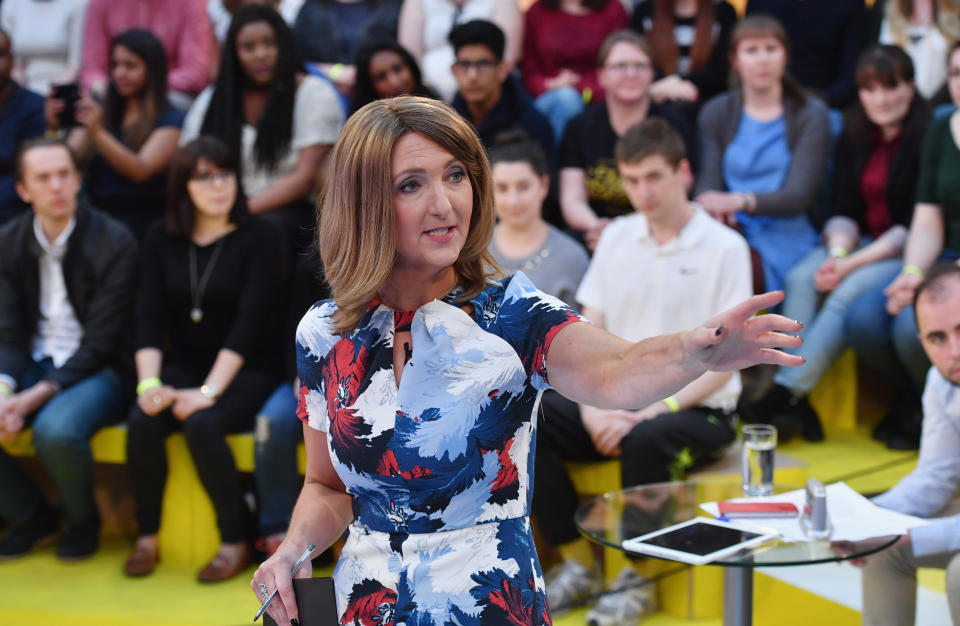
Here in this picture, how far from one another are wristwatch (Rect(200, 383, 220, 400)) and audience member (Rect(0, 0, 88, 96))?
2077 mm

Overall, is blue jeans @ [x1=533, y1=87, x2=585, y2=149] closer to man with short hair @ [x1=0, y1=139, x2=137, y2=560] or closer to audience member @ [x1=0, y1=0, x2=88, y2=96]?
man with short hair @ [x1=0, y1=139, x2=137, y2=560]

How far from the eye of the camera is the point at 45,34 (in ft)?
15.8

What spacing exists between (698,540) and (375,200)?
1.08 meters

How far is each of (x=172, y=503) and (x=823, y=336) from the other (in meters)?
2.14

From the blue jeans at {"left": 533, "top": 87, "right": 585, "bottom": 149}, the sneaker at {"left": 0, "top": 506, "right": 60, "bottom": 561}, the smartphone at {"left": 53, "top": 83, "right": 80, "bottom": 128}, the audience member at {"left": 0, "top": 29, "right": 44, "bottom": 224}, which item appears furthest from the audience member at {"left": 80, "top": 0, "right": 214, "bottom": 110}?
the sneaker at {"left": 0, "top": 506, "right": 60, "bottom": 561}

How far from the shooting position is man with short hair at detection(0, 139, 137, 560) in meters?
3.55

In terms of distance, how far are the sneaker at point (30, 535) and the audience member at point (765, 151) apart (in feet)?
7.94

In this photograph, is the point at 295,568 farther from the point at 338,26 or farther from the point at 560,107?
the point at 338,26

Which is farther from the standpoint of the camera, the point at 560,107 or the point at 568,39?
the point at 568,39

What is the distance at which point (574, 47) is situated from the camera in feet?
14.4

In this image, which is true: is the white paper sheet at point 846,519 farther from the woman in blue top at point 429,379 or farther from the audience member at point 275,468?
the audience member at point 275,468

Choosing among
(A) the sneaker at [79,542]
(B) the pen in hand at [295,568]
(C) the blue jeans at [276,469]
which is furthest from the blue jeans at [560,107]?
(B) the pen in hand at [295,568]

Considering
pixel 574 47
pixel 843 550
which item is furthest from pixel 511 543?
pixel 574 47

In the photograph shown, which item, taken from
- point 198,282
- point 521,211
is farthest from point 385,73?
point 198,282
